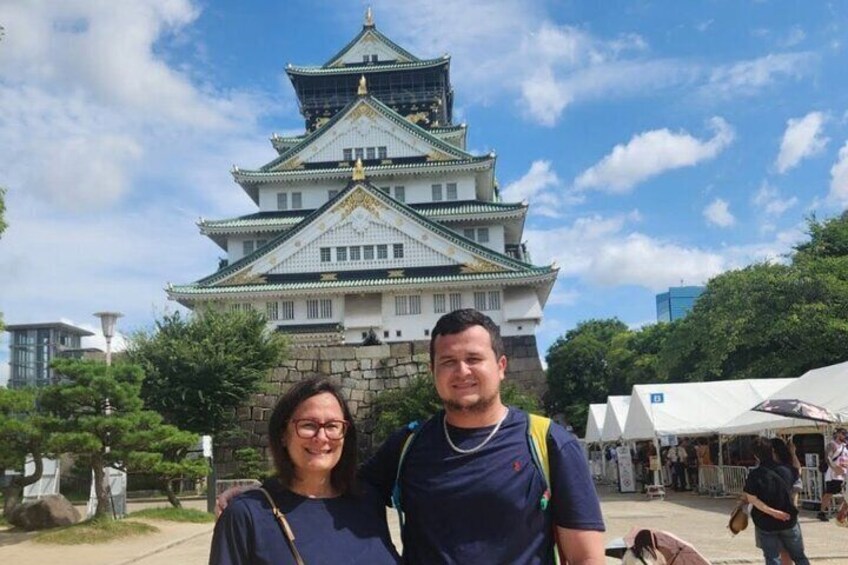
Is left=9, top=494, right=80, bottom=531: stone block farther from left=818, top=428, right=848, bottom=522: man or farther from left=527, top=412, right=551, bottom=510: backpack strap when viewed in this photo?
→ left=527, top=412, right=551, bottom=510: backpack strap

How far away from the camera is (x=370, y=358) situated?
27.0m

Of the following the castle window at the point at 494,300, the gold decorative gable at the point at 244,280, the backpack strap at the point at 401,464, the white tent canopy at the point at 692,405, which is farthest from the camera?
the castle window at the point at 494,300

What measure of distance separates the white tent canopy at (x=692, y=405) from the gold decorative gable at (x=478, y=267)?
47.0 ft

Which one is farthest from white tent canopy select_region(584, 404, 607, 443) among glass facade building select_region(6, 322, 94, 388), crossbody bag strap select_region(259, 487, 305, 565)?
glass facade building select_region(6, 322, 94, 388)

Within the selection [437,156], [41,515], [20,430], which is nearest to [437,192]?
[437,156]

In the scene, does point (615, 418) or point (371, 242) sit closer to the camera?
point (615, 418)

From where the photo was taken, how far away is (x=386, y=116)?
3872 cm

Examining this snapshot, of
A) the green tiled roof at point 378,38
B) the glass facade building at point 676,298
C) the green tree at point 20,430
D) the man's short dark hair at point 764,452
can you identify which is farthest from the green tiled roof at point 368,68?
the glass facade building at point 676,298

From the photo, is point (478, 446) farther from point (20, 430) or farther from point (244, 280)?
point (244, 280)

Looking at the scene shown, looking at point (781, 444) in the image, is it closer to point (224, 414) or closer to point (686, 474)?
point (686, 474)

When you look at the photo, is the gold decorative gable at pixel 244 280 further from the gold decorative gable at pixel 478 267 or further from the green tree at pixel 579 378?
the green tree at pixel 579 378

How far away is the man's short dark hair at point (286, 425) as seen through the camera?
2.65 m

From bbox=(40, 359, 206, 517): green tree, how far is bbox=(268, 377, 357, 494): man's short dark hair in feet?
39.2

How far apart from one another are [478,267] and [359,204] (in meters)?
5.76
